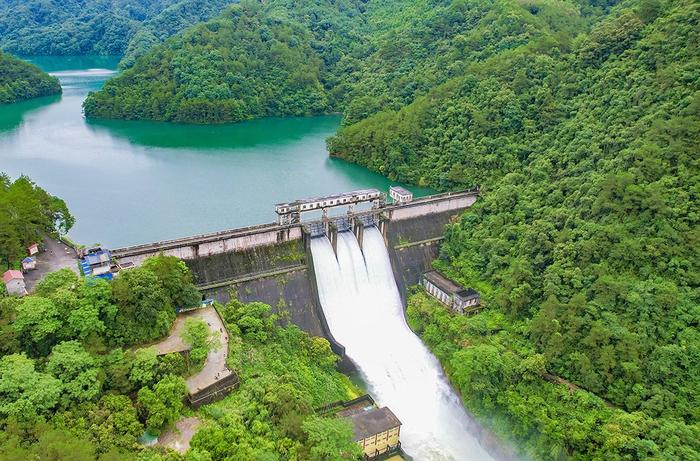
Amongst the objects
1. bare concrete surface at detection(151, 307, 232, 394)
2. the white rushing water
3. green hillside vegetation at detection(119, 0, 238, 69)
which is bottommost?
the white rushing water

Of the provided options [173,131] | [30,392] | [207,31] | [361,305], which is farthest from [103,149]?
[30,392]

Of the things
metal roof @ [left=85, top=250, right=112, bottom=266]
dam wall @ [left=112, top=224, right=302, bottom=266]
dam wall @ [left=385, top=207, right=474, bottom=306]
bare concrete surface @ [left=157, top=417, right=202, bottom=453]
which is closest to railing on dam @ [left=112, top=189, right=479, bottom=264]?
dam wall @ [left=112, top=224, right=302, bottom=266]

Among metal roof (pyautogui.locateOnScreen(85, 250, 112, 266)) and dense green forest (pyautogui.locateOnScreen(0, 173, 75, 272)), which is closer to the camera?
dense green forest (pyautogui.locateOnScreen(0, 173, 75, 272))

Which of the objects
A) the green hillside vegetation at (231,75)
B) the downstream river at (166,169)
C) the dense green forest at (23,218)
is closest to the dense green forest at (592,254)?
the downstream river at (166,169)

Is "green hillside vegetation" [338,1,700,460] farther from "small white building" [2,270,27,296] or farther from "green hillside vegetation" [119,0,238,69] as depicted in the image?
"green hillside vegetation" [119,0,238,69]

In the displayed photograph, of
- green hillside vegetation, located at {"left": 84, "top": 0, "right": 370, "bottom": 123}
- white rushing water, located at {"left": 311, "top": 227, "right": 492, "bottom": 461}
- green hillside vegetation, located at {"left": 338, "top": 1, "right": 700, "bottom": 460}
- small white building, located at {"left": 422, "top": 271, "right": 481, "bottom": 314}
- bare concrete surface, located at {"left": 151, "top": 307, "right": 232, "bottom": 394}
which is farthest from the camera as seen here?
green hillside vegetation, located at {"left": 84, "top": 0, "right": 370, "bottom": 123}

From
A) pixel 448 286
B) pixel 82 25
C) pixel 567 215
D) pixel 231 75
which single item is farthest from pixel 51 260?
pixel 82 25

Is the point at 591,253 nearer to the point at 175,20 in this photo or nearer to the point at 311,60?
the point at 311,60
